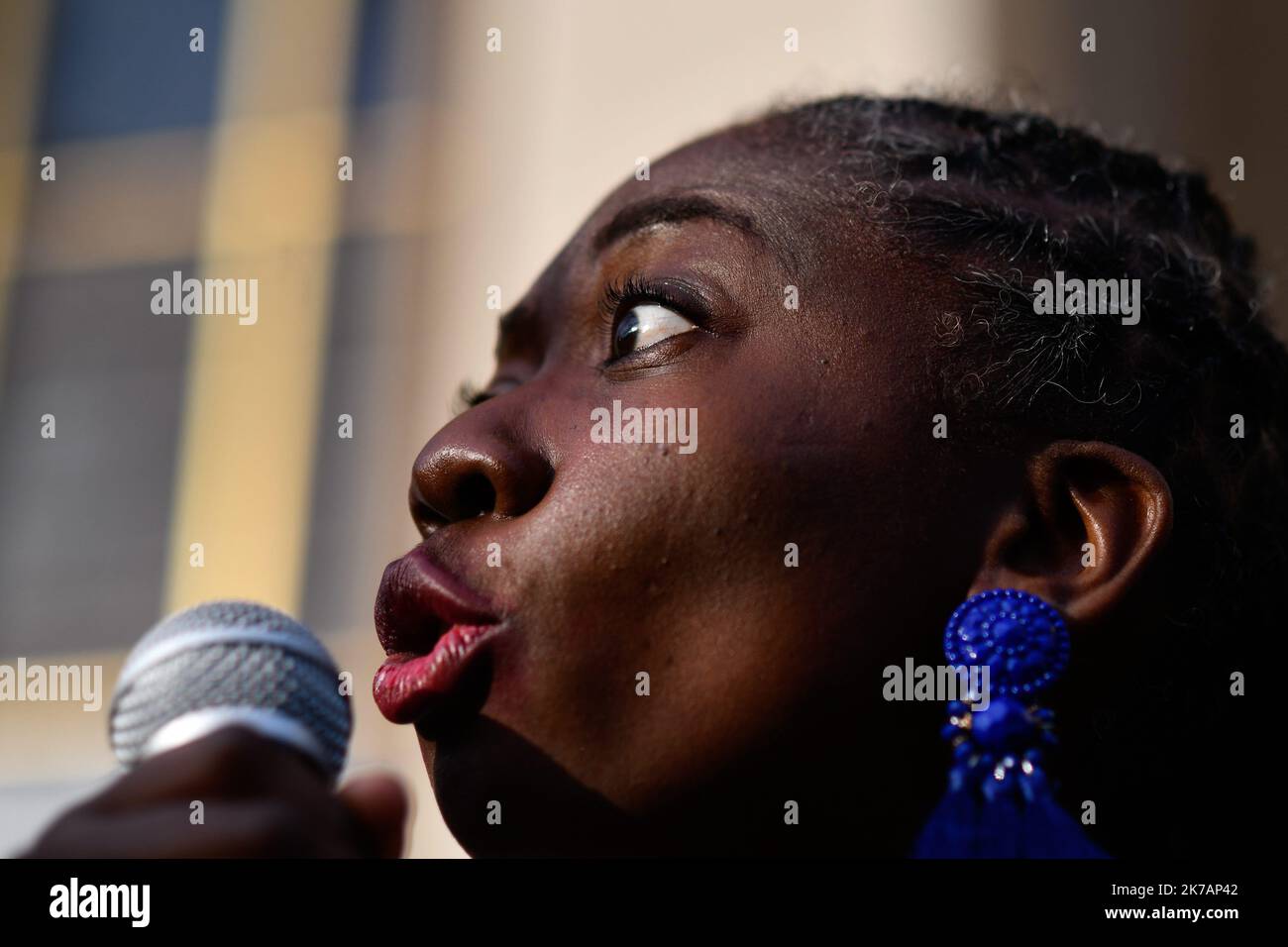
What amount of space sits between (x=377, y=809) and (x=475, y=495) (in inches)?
14.0

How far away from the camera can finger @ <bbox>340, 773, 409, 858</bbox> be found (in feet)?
3.22

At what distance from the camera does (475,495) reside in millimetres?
1274

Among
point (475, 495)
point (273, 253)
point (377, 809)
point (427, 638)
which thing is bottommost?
point (377, 809)

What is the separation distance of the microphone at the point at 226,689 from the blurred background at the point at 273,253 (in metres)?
2.08

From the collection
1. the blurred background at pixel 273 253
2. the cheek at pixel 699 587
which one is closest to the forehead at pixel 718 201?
the cheek at pixel 699 587

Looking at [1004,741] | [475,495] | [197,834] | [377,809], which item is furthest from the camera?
[475,495]

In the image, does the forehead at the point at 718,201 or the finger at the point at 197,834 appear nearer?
the finger at the point at 197,834

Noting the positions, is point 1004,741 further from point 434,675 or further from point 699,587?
point 434,675

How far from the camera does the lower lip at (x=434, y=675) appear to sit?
1193mm

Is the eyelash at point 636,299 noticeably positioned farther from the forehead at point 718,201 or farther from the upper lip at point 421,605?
the upper lip at point 421,605

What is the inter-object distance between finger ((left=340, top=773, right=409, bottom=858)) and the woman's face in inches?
7.1

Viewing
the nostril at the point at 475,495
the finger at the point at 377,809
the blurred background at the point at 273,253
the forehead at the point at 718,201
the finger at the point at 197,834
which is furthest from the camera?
the blurred background at the point at 273,253

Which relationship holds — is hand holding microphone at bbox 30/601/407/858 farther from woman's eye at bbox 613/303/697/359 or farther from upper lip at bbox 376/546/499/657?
woman's eye at bbox 613/303/697/359

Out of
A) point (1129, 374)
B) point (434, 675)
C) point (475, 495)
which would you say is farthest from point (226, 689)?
point (1129, 374)
